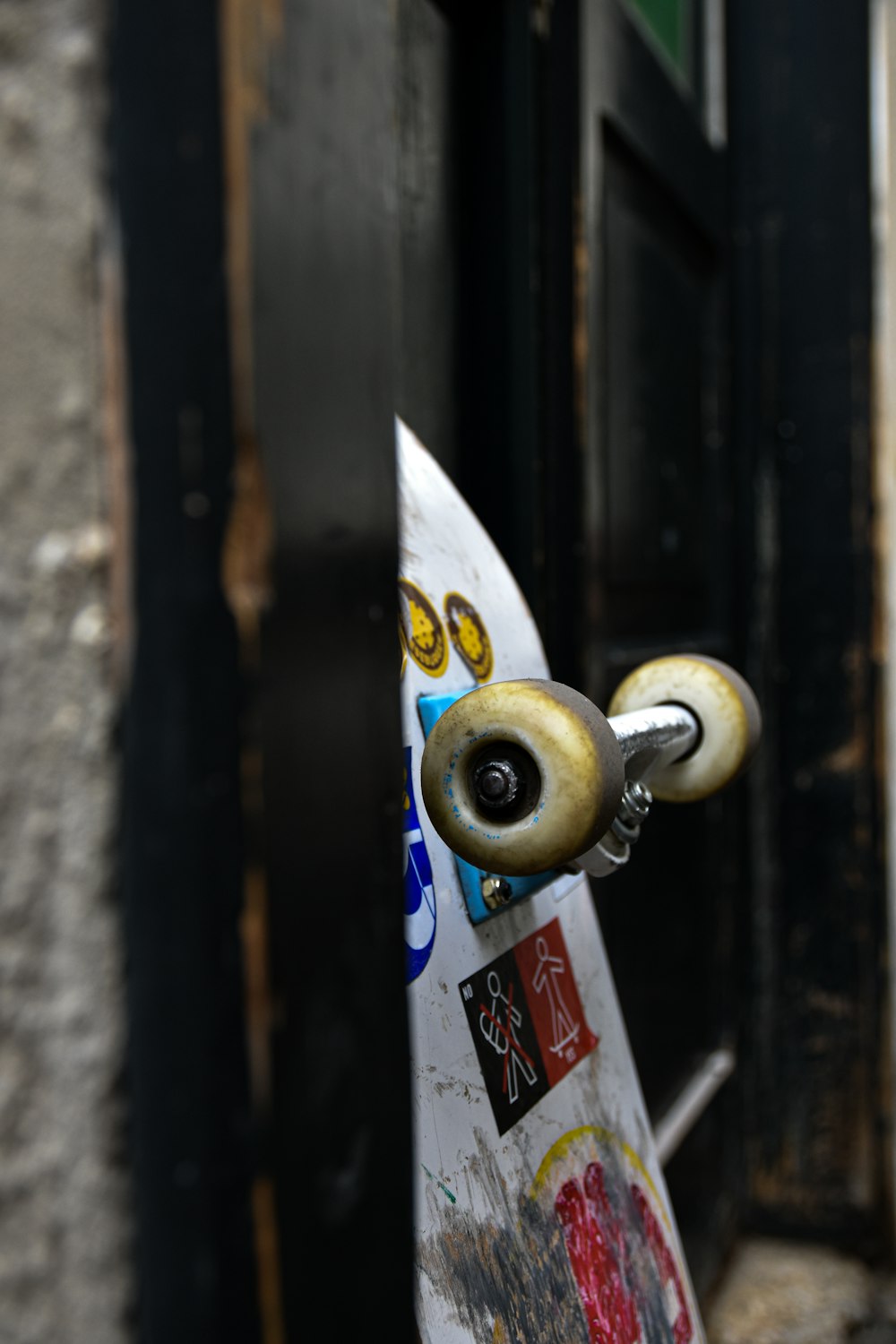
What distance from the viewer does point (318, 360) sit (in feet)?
1.30

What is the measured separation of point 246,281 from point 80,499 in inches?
3.3

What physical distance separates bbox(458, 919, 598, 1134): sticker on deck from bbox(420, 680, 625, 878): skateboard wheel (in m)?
0.19

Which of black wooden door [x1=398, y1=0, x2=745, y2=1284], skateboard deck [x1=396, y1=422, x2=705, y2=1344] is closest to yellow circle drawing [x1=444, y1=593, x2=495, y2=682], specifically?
skateboard deck [x1=396, y1=422, x2=705, y2=1344]

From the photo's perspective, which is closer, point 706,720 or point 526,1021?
point 526,1021

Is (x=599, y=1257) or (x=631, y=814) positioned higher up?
(x=631, y=814)

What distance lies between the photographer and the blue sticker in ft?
2.39

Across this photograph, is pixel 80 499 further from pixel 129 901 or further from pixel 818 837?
pixel 818 837

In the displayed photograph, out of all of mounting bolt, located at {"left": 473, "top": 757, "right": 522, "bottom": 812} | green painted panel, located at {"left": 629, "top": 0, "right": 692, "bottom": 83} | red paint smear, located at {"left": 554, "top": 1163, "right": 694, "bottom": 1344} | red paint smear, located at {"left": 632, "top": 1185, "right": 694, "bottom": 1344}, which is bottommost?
red paint smear, located at {"left": 632, "top": 1185, "right": 694, "bottom": 1344}

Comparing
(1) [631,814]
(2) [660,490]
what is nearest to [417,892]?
(1) [631,814]

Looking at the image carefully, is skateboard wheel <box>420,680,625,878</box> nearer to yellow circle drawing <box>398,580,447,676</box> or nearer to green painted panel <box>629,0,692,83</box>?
yellow circle drawing <box>398,580,447,676</box>

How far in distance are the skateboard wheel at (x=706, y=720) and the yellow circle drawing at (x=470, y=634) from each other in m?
0.20

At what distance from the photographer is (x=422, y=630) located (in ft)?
2.69

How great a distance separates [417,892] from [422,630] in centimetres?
19

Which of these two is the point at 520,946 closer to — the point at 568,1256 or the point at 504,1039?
the point at 504,1039
